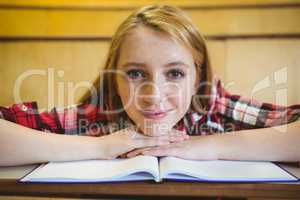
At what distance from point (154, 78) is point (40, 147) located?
0.23 metres

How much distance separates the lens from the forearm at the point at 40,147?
510 mm

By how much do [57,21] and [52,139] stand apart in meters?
0.24

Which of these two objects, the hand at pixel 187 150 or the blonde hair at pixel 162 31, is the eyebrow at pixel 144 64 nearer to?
the blonde hair at pixel 162 31

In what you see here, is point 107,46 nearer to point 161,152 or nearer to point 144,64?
point 144,64

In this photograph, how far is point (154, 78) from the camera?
0.59 meters

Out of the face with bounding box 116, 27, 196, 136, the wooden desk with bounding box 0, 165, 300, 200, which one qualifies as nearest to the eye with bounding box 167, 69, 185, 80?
the face with bounding box 116, 27, 196, 136

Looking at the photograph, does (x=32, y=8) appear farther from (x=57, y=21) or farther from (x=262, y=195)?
(x=262, y=195)

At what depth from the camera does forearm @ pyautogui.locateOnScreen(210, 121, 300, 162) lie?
532mm

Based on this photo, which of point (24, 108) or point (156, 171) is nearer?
point (156, 171)

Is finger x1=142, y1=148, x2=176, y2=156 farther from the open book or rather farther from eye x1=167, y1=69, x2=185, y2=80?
eye x1=167, y1=69, x2=185, y2=80

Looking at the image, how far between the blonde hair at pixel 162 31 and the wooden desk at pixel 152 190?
195 millimetres

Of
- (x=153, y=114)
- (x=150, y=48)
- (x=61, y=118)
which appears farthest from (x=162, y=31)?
(x=61, y=118)

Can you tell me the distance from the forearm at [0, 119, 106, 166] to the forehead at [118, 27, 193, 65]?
165mm

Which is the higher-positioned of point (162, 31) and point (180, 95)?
point (162, 31)
